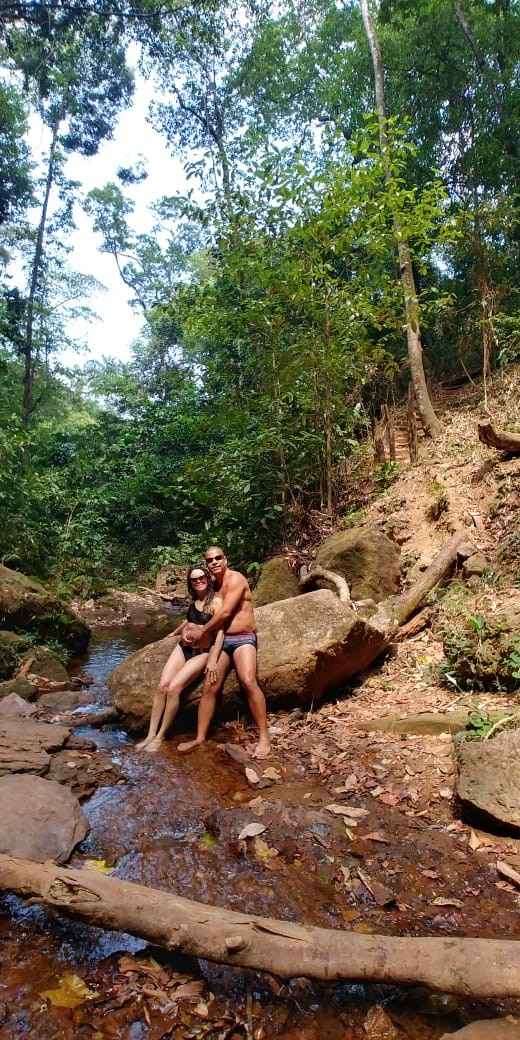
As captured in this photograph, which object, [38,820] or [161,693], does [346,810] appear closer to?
[38,820]

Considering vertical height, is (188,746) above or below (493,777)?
below

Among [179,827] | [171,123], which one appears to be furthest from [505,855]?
[171,123]

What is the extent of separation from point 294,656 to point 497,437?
15.7 feet

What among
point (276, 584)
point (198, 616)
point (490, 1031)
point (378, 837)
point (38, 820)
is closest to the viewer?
point (490, 1031)

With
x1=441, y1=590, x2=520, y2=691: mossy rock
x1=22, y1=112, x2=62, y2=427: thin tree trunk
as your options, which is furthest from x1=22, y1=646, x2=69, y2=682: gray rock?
x1=22, y1=112, x2=62, y2=427: thin tree trunk

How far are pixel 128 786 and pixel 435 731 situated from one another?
2.65 m

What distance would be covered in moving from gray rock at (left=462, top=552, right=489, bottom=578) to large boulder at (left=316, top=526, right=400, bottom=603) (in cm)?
126

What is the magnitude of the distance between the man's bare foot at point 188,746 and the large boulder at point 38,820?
1.36m

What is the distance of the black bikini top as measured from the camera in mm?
5805

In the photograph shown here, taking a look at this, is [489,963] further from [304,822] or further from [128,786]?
[128,786]

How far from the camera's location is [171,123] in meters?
20.6

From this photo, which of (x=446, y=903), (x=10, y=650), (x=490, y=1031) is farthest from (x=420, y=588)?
(x=10, y=650)

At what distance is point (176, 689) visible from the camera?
5535 millimetres

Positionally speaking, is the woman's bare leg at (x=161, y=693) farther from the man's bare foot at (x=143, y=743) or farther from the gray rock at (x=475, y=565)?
the gray rock at (x=475, y=565)
